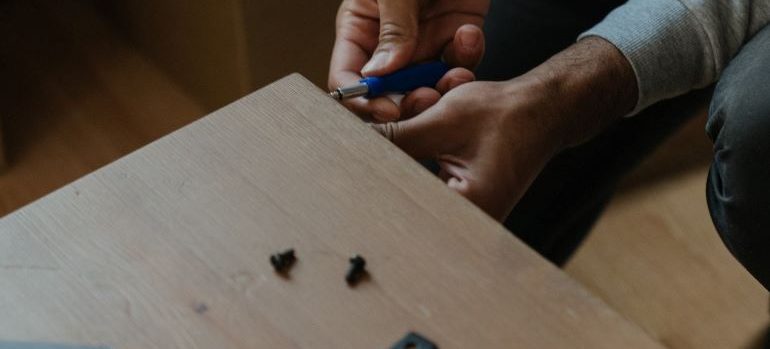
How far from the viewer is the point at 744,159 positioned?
0.71m

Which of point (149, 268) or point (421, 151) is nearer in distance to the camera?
point (149, 268)

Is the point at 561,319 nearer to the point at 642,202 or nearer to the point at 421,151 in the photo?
the point at 421,151

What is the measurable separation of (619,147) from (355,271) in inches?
20.7

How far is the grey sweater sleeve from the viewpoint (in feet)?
2.83

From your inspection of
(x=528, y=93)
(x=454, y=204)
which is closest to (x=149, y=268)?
(x=454, y=204)

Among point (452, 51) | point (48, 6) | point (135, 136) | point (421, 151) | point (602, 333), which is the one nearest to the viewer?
point (602, 333)

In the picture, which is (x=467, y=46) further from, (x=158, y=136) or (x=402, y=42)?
(x=158, y=136)

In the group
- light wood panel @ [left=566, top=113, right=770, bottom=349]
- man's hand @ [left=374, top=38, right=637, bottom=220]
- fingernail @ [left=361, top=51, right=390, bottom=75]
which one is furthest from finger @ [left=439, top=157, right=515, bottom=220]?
light wood panel @ [left=566, top=113, right=770, bottom=349]

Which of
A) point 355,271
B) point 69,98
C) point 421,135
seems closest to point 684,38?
point 421,135

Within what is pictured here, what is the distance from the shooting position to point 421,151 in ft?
2.47

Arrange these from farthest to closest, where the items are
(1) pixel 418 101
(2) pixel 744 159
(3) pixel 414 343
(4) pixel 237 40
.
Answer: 1. (4) pixel 237 40
2. (1) pixel 418 101
3. (2) pixel 744 159
4. (3) pixel 414 343

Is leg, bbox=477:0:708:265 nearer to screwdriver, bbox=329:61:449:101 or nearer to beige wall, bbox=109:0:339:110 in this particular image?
screwdriver, bbox=329:61:449:101

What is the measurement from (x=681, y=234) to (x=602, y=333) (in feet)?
3.33

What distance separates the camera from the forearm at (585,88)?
0.85 metres
